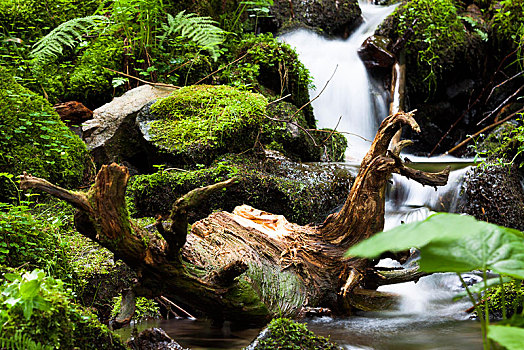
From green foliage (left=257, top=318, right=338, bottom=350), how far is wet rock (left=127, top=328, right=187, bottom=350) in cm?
55

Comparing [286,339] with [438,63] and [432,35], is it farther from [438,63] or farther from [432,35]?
[432,35]

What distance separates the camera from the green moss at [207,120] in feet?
16.9

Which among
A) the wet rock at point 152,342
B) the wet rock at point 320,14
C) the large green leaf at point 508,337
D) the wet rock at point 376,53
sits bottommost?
the wet rock at point 152,342

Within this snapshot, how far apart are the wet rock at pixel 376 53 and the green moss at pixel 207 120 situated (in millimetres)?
4161

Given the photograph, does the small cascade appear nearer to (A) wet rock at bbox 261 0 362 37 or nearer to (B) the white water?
(B) the white water

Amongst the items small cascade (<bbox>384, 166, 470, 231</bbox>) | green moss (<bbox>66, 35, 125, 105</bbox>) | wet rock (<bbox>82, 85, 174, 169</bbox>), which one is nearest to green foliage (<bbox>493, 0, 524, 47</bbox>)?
small cascade (<bbox>384, 166, 470, 231</bbox>)

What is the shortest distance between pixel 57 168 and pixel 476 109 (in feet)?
25.5

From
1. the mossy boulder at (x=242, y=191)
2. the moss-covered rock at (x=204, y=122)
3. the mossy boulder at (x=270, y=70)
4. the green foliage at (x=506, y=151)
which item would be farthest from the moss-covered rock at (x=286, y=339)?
the mossy boulder at (x=270, y=70)

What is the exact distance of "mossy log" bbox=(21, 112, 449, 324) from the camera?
2500 mm

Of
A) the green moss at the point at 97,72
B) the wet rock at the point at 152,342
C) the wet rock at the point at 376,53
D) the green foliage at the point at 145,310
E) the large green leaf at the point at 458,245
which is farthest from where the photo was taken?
the wet rock at the point at 376,53

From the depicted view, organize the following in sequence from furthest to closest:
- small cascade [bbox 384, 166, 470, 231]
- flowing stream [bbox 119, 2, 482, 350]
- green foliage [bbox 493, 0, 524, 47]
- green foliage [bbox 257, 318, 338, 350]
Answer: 1. green foliage [bbox 493, 0, 524, 47]
2. small cascade [bbox 384, 166, 470, 231]
3. flowing stream [bbox 119, 2, 482, 350]
4. green foliage [bbox 257, 318, 338, 350]

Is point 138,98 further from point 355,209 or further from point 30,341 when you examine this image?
point 30,341

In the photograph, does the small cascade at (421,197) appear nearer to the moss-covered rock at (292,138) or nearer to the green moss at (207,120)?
the moss-covered rock at (292,138)

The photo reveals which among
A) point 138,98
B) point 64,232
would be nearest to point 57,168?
point 64,232
